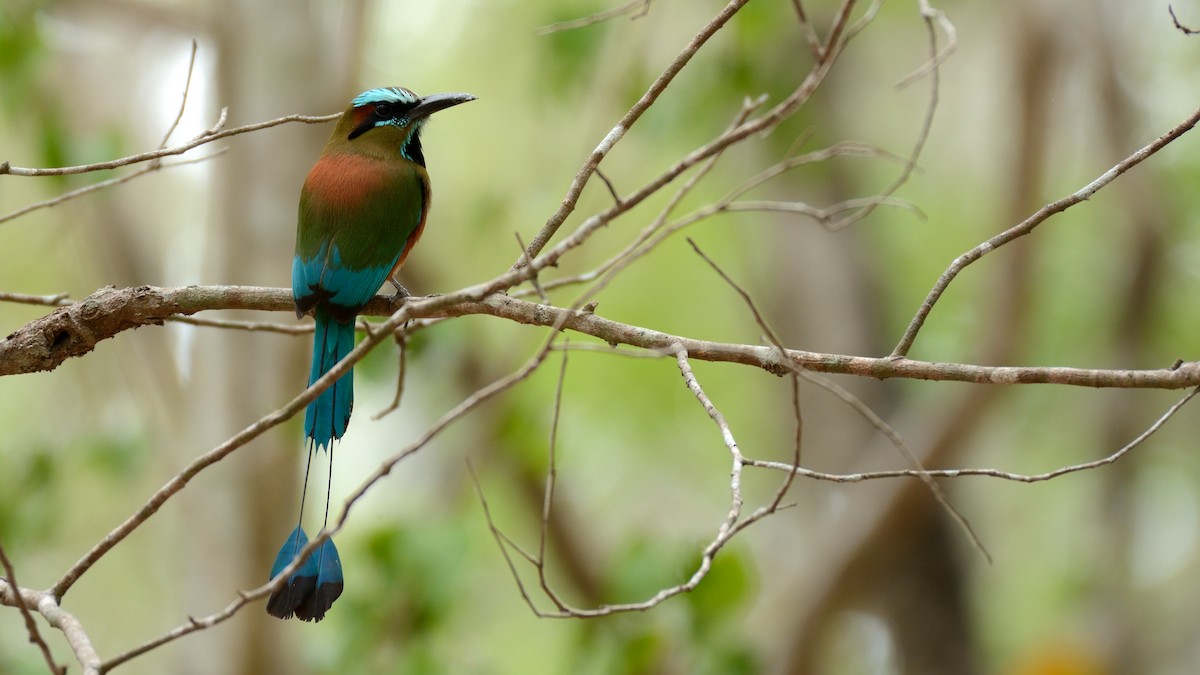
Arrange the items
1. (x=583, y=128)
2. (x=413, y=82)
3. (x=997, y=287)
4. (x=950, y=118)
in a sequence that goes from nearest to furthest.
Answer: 1. (x=997, y=287)
2. (x=583, y=128)
3. (x=413, y=82)
4. (x=950, y=118)

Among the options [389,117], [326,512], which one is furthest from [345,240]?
[326,512]

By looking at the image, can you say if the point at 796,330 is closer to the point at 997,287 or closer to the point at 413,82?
the point at 997,287

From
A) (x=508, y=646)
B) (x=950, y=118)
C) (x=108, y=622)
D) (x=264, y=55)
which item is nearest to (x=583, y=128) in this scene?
(x=264, y=55)

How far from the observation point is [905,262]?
9.06 m

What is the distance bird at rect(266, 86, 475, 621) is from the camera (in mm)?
2277

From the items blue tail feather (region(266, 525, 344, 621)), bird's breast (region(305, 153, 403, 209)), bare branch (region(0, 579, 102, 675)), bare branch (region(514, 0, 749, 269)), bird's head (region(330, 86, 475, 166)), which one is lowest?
bare branch (region(0, 579, 102, 675))

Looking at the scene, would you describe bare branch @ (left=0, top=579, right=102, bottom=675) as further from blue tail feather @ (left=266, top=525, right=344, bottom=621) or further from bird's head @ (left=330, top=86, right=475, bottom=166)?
bird's head @ (left=330, top=86, right=475, bottom=166)

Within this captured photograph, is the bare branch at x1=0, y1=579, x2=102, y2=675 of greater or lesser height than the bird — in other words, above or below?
below

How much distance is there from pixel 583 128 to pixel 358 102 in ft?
13.1

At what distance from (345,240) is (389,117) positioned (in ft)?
2.51

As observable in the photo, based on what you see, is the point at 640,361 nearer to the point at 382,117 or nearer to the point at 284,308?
the point at 382,117

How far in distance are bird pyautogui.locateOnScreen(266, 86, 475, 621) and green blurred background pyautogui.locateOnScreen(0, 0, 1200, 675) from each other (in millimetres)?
643

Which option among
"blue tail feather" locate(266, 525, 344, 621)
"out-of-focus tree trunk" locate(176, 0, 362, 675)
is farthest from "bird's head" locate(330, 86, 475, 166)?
"blue tail feather" locate(266, 525, 344, 621)

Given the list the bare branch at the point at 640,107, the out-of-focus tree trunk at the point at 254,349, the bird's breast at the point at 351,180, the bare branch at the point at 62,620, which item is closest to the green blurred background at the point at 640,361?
the out-of-focus tree trunk at the point at 254,349
